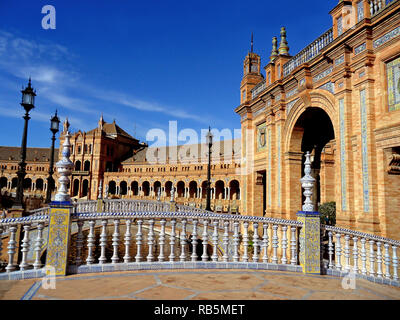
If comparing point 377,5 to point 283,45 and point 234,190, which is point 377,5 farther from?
point 234,190

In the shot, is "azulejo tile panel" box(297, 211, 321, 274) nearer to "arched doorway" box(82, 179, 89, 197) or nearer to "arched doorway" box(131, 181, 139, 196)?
"arched doorway" box(131, 181, 139, 196)

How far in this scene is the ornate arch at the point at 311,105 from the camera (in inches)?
407

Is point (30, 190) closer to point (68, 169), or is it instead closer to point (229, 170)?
point (229, 170)

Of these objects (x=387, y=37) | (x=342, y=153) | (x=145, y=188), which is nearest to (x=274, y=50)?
(x=387, y=37)

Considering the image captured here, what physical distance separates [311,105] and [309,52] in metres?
2.29

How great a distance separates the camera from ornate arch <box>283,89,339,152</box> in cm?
1033

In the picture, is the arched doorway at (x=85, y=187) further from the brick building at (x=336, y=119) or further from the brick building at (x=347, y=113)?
the brick building at (x=347, y=113)

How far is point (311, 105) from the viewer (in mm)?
11656

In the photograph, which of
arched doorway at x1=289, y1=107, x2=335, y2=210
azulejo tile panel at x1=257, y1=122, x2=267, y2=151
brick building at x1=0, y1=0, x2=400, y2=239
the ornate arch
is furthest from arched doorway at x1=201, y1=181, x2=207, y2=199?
the ornate arch

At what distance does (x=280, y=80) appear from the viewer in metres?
13.3

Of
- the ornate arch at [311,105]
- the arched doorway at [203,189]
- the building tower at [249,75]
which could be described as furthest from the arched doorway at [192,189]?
the ornate arch at [311,105]

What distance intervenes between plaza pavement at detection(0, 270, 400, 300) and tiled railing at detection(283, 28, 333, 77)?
30.1ft

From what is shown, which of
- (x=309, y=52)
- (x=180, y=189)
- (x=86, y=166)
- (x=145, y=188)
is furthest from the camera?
(x=86, y=166)
